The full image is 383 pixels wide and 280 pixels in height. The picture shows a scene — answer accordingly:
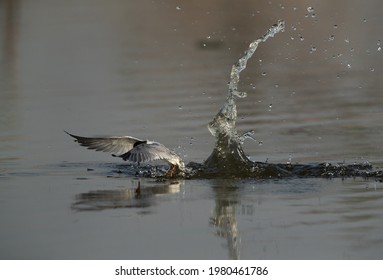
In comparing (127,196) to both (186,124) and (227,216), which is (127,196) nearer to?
(227,216)

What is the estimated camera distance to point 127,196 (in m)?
10.2

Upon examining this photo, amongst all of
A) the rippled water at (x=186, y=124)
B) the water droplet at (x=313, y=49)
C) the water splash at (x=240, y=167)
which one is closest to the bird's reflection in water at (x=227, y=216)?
the rippled water at (x=186, y=124)

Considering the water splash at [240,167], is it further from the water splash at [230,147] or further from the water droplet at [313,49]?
the water droplet at [313,49]

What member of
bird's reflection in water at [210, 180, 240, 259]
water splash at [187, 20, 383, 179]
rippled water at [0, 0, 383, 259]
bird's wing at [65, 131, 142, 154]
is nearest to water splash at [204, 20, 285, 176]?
water splash at [187, 20, 383, 179]

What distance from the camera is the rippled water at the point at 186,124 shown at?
869 centimetres

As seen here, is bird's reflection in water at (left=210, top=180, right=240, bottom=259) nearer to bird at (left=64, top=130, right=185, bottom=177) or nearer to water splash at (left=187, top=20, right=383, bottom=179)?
water splash at (left=187, top=20, right=383, bottom=179)

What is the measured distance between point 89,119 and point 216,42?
7.05m

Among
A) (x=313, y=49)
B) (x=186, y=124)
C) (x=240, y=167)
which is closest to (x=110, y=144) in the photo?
(x=240, y=167)

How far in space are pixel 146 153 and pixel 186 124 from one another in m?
2.71

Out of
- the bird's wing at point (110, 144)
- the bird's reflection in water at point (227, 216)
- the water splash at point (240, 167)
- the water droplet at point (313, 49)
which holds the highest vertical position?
the water droplet at point (313, 49)

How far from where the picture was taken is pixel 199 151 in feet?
39.9

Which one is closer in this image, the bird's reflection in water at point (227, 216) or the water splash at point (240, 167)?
the bird's reflection in water at point (227, 216)

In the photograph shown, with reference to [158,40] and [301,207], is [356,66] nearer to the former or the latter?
[158,40]

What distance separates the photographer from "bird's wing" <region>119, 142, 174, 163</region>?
10.6m
